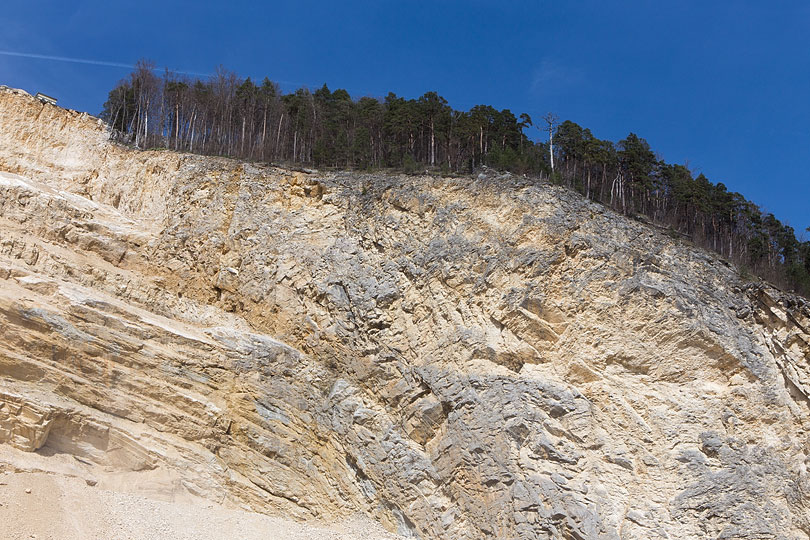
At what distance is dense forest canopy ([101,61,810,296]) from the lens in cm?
3016

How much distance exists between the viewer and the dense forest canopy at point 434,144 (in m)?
30.2

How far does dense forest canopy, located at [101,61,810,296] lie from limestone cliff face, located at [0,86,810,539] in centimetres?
704

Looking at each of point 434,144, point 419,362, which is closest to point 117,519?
point 419,362

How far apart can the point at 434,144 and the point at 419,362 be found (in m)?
14.5

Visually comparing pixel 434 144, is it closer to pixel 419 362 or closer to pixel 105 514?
pixel 419 362

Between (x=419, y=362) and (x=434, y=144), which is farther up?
(x=434, y=144)

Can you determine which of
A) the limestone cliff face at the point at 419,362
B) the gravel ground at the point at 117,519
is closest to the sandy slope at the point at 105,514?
the gravel ground at the point at 117,519

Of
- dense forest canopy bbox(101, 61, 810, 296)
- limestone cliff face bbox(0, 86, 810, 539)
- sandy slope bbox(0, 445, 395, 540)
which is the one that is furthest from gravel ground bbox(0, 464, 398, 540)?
dense forest canopy bbox(101, 61, 810, 296)

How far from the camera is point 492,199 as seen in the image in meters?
22.5

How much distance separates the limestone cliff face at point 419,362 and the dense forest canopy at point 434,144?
7039 mm

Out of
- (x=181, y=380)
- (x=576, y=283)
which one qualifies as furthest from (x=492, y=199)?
(x=181, y=380)

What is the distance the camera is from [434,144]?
31.2m

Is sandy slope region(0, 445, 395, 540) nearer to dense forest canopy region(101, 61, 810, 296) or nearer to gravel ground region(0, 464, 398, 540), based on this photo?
gravel ground region(0, 464, 398, 540)

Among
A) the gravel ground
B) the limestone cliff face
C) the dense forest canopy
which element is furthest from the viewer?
the dense forest canopy
